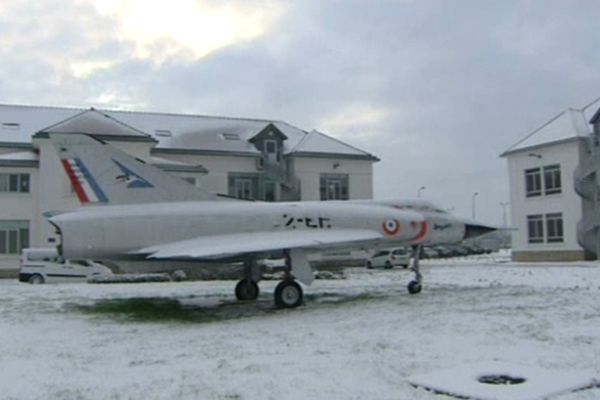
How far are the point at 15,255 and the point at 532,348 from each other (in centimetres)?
3549

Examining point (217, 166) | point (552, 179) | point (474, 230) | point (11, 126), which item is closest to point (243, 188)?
point (217, 166)

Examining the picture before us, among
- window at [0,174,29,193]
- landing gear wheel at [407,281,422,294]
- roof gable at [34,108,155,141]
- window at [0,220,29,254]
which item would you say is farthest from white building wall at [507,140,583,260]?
window at [0,174,29,193]

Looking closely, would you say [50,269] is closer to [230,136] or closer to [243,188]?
[243,188]

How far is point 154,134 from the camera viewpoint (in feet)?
147

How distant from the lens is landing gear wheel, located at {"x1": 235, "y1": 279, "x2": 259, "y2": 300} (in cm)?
1800

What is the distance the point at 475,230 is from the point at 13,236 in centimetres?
2929

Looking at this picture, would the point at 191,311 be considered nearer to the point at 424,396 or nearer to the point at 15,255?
the point at 424,396

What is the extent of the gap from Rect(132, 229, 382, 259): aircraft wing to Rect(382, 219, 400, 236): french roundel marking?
572 millimetres

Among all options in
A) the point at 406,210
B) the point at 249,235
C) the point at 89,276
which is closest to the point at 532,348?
the point at 249,235

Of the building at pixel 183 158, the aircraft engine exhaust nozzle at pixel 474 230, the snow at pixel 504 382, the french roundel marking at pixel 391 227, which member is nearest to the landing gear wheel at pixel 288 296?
the french roundel marking at pixel 391 227

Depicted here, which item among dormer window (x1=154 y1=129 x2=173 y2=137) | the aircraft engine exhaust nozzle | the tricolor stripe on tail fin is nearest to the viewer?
the tricolor stripe on tail fin

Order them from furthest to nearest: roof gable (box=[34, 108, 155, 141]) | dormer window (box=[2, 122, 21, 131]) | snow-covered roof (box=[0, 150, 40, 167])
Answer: dormer window (box=[2, 122, 21, 131]) < roof gable (box=[34, 108, 155, 141]) < snow-covered roof (box=[0, 150, 40, 167])

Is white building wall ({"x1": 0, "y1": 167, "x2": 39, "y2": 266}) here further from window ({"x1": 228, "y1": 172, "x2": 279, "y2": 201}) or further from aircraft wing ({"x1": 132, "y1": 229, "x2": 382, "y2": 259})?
aircraft wing ({"x1": 132, "y1": 229, "x2": 382, "y2": 259})

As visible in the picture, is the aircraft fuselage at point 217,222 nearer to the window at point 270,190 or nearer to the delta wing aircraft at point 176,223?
the delta wing aircraft at point 176,223
